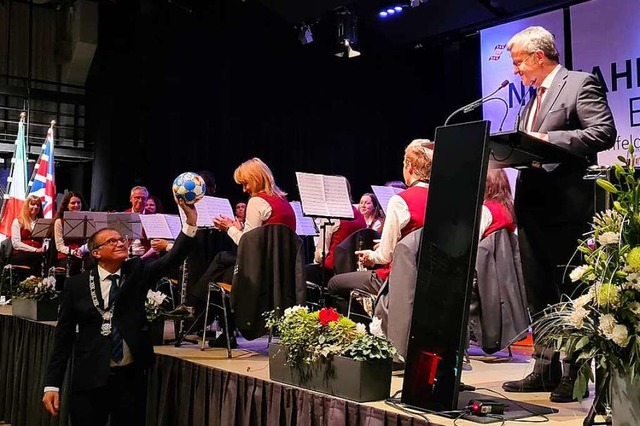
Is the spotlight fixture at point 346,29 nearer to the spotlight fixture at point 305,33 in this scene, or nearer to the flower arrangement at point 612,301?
the spotlight fixture at point 305,33

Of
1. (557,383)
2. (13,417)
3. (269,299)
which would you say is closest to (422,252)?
(557,383)

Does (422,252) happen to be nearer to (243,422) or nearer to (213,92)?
(243,422)

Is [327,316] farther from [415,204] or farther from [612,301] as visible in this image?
[612,301]

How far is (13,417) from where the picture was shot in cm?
579

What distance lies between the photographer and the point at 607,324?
2.02m

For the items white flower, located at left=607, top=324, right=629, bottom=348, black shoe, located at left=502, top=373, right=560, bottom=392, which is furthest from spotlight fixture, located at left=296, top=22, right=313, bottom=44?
white flower, located at left=607, top=324, right=629, bottom=348

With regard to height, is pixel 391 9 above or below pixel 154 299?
above

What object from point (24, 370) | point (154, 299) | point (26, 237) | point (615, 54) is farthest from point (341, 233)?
point (26, 237)

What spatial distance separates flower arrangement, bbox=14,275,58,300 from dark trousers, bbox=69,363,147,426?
7.77 feet

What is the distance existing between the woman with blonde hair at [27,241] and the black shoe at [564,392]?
639 cm

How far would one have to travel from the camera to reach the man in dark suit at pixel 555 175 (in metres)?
2.83

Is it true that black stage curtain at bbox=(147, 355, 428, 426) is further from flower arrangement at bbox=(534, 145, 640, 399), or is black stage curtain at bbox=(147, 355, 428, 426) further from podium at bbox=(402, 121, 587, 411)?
flower arrangement at bbox=(534, 145, 640, 399)

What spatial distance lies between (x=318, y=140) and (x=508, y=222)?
6.77m

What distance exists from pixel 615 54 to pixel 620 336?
5.66 m
